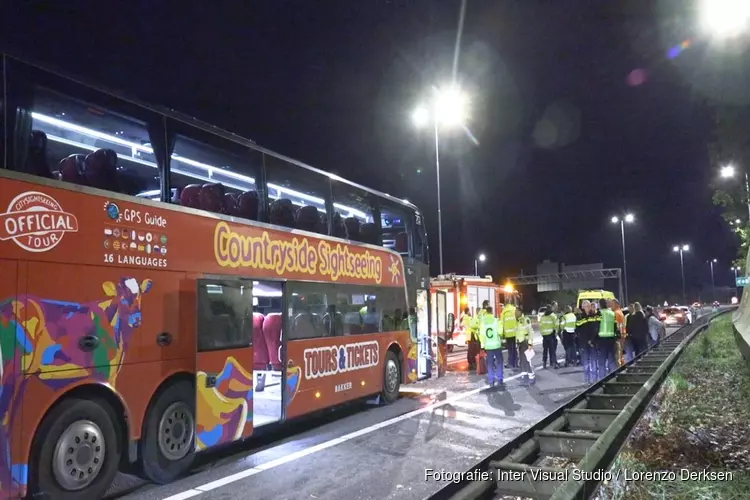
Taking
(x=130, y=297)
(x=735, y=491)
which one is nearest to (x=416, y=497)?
(x=735, y=491)

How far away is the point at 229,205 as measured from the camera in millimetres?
7809

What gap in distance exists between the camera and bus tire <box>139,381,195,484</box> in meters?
6.15

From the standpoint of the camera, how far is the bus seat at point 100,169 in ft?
19.4

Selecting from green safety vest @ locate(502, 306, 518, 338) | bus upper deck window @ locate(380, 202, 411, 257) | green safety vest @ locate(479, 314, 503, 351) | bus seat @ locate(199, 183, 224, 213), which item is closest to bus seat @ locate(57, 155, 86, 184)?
bus seat @ locate(199, 183, 224, 213)

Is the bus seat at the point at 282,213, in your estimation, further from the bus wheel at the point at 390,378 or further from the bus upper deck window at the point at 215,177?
the bus wheel at the point at 390,378

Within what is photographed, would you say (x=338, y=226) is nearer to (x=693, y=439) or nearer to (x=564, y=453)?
(x=564, y=453)

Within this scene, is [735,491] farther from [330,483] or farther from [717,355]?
[717,355]

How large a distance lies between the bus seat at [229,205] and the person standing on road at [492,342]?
6.48m

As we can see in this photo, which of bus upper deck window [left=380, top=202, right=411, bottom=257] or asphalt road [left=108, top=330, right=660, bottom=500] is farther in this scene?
bus upper deck window [left=380, top=202, right=411, bottom=257]

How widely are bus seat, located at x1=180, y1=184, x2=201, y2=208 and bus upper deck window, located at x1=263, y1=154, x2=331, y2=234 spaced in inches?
51.0

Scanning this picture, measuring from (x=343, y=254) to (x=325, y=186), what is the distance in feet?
3.97

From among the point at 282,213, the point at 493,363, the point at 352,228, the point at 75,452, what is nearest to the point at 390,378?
the point at 493,363

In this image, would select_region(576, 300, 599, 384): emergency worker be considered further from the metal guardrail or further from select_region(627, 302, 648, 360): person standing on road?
the metal guardrail

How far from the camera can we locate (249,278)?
7.67 m
